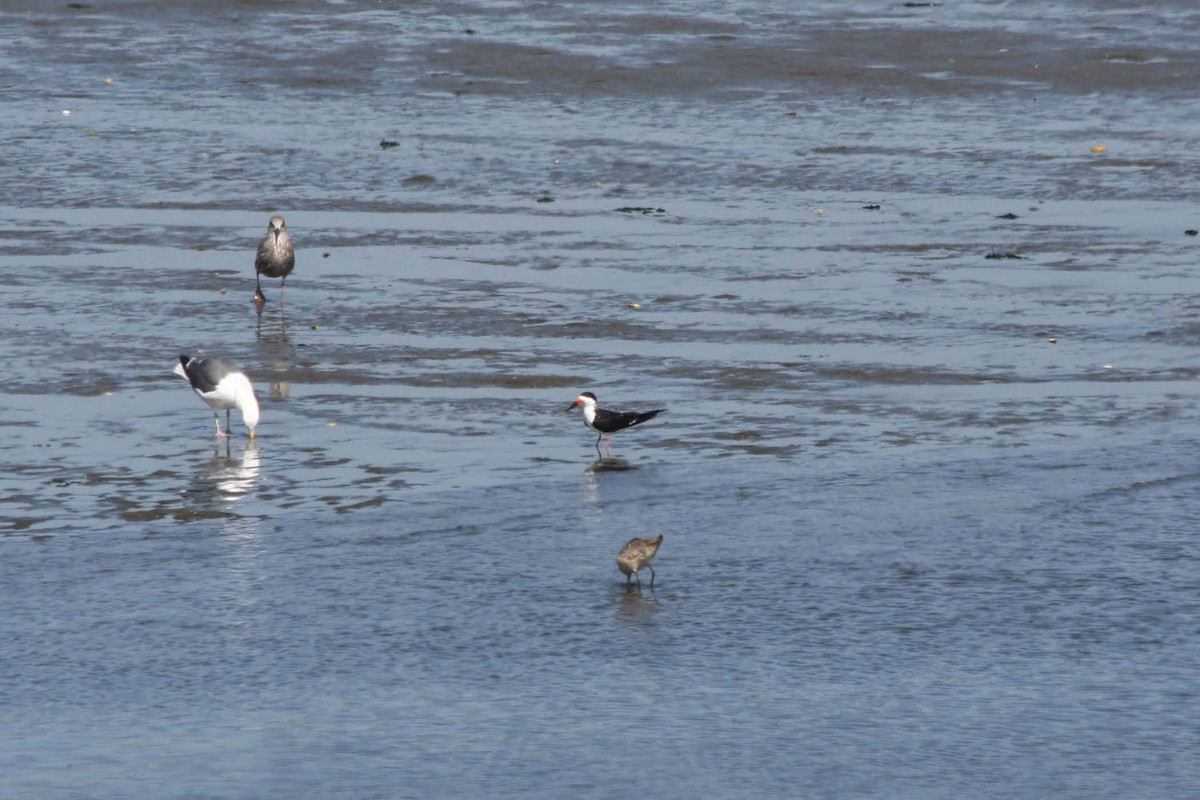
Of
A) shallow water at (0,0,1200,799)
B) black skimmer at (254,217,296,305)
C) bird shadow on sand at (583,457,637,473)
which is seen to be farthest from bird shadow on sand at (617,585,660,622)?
black skimmer at (254,217,296,305)

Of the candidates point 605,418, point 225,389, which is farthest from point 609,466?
point 225,389

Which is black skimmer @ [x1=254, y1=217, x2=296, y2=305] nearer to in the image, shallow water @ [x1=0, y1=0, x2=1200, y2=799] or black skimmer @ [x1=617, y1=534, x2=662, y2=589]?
shallow water @ [x1=0, y1=0, x2=1200, y2=799]

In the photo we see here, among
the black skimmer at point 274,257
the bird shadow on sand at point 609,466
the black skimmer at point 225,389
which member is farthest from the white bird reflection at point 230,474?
the black skimmer at point 274,257

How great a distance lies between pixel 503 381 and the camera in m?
15.8

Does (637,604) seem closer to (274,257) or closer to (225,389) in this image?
(225,389)

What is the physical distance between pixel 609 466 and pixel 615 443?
0.68 meters

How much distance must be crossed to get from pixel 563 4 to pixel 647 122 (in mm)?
10968

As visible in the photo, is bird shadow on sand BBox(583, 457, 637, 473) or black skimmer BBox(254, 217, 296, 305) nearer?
bird shadow on sand BBox(583, 457, 637, 473)

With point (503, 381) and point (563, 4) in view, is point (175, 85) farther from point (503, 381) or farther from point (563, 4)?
point (503, 381)

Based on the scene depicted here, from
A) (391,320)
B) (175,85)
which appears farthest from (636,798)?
(175,85)

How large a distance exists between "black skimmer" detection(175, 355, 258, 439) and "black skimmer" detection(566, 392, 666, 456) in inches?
85.6

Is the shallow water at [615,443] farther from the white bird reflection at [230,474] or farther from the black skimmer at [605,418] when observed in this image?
the black skimmer at [605,418]

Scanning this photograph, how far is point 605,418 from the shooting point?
13.8 metres

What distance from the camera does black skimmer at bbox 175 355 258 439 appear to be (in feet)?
47.0
